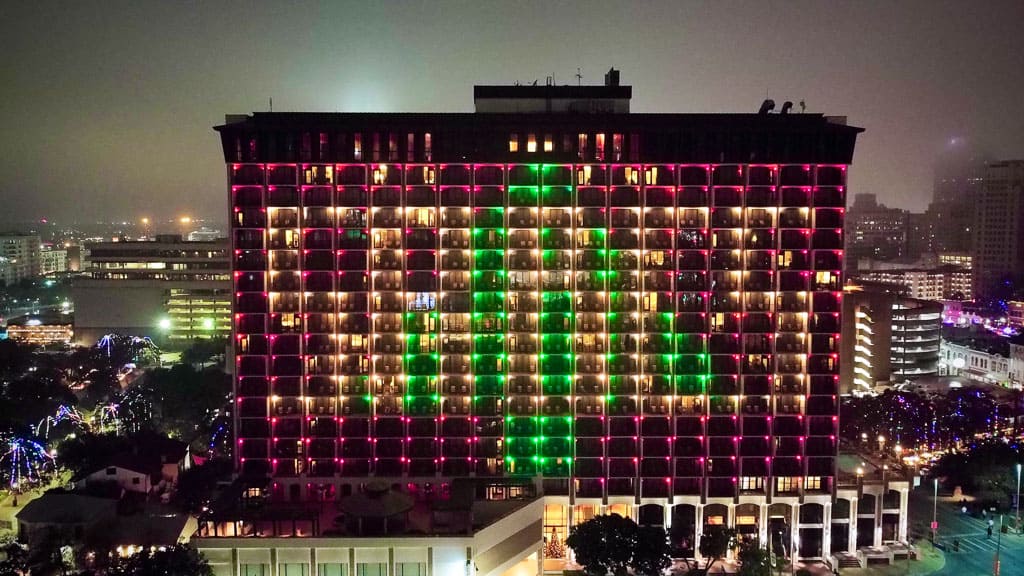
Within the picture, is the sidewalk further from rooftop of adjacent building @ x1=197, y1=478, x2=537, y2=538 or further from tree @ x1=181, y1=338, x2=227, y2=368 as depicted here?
tree @ x1=181, y1=338, x2=227, y2=368

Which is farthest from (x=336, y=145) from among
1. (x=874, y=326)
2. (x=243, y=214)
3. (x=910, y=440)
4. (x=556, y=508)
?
(x=874, y=326)

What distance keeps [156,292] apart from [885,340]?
177 meters

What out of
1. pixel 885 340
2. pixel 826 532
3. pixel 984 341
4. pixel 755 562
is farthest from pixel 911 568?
pixel 984 341

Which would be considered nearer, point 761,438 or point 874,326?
point 761,438

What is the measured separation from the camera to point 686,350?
75.0m

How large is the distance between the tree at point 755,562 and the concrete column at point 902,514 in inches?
908

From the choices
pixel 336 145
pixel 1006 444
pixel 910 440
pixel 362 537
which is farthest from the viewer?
pixel 910 440

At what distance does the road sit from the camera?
73.1 meters

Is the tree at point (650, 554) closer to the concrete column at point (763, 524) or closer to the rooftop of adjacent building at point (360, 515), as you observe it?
the rooftop of adjacent building at point (360, 515)

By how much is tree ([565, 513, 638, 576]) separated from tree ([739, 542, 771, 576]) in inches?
376

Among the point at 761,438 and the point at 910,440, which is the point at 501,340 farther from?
the point at 910,440

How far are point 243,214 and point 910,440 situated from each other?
96075 mm

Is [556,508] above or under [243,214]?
under

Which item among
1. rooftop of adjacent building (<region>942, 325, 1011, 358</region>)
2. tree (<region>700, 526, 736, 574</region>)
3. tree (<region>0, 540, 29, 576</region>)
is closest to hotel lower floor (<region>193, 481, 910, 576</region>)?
tree (<region>700, 526, 736, 574</region>)
